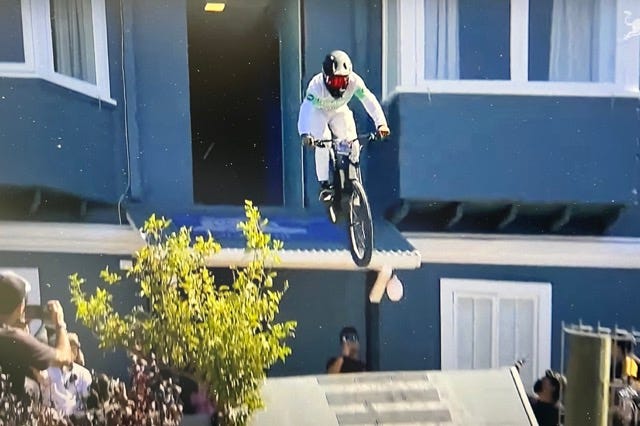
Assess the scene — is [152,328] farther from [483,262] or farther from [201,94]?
[483,262]

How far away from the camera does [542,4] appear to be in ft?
5.51

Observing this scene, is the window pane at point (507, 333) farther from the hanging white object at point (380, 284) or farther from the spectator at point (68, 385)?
the spectator at point (68, 385)

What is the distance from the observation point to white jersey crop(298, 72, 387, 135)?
171 centimetres

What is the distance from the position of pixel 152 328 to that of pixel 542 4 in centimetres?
118

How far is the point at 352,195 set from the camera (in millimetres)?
1757

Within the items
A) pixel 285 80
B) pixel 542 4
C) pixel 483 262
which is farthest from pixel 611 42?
pixel 285 80

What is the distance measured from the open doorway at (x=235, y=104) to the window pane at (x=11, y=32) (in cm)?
40

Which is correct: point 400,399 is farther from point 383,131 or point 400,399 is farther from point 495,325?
point 383,131

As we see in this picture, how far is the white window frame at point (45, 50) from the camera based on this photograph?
5.65 ft

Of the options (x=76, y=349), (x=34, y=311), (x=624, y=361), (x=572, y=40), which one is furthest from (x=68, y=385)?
(x=572, y=40)

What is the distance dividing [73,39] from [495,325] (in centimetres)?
122

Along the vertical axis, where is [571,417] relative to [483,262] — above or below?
below

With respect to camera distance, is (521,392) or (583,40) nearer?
(583,40)

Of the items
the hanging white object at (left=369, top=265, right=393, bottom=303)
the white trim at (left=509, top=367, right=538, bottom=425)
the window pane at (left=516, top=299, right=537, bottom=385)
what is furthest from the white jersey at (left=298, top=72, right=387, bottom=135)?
the white trim at (left=509, top=367, right=538, bottom=425)
